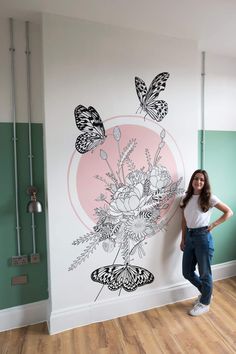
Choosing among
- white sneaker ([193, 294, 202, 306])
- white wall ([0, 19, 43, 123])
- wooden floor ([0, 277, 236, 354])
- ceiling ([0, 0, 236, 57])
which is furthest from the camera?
white sneaker ([193, 294, 202, 306])

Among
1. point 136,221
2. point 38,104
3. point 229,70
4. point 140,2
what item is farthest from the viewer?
point 229,70

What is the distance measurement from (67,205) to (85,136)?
0.61 m

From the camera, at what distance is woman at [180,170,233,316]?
230 centimetres

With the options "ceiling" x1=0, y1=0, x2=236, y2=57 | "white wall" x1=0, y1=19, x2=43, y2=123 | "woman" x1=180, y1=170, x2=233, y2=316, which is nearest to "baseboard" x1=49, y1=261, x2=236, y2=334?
"woman" x1=180, y1=170, x2=233, y2=316

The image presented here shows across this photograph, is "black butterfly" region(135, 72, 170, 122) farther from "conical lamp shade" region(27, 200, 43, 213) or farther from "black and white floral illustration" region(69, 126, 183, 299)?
"conical lamp shade" region(27, 200, 43, 213)

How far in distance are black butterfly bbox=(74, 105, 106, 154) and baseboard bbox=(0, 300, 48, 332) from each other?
1.45m

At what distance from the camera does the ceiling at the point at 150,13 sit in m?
1.81

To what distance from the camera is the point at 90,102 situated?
2105 mm

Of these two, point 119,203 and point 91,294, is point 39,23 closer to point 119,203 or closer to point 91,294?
point 119,203

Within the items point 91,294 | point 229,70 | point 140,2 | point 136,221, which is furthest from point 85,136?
point 229,70

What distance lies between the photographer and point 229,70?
112 inches

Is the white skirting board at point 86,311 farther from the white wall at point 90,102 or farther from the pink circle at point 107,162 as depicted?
the pink circle at point 107,162

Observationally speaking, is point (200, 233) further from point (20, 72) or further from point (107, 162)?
point (20, 72)

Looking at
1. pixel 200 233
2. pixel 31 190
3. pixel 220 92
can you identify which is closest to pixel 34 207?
pixel 31 190
